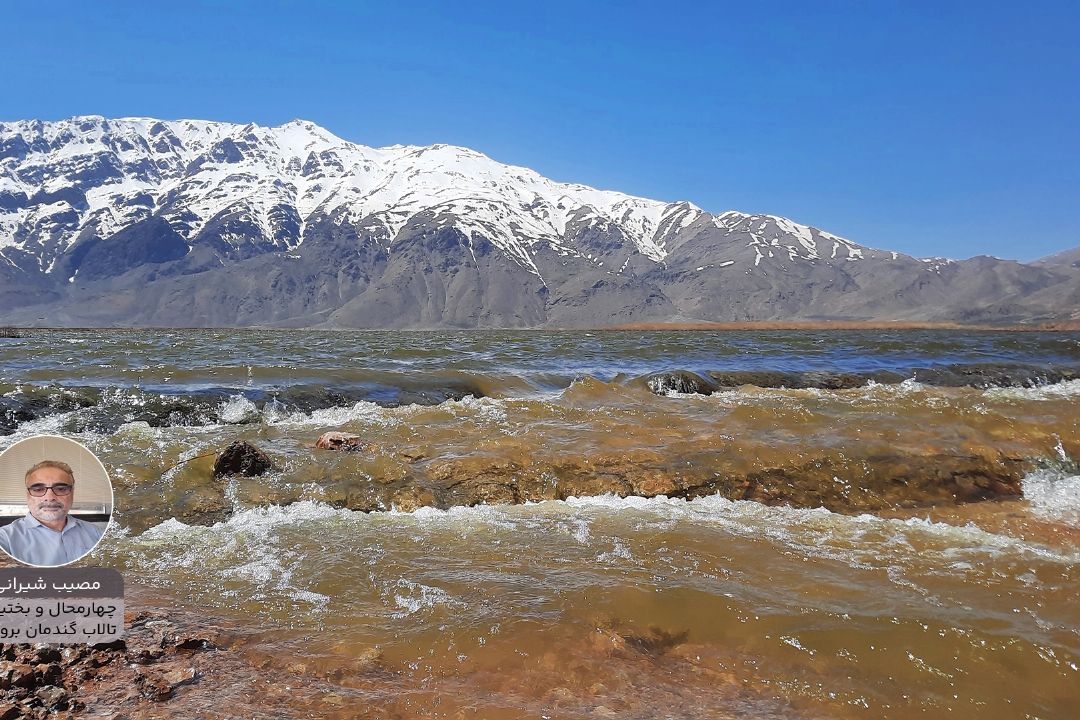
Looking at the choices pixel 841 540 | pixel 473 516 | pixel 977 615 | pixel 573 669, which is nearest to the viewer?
pixel 573 669

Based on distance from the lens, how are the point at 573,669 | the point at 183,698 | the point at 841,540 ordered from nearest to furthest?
the point at 183,698
the point at 573,669
the point at 841,540

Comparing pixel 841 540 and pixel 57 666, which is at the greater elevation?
pixel 57 666

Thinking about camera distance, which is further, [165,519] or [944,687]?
[165,519]

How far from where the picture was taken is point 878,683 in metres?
4.14

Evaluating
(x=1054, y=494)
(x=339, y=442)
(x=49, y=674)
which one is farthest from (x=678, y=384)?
(x=49, y=674)

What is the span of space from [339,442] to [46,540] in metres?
7.30

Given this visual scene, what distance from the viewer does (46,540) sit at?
2973 millimetres

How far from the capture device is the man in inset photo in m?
2.89

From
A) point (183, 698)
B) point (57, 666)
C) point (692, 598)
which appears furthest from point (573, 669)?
point (57, 666)

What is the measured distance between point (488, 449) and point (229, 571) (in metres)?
4.95

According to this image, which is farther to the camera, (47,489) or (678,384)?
(678,384)

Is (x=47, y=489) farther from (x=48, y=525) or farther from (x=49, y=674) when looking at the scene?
(x=49, y=674)

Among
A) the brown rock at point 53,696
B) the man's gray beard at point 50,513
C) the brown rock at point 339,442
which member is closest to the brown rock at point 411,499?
the brown rock at point 339,442

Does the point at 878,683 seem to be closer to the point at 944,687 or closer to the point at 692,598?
the point at 944,687
